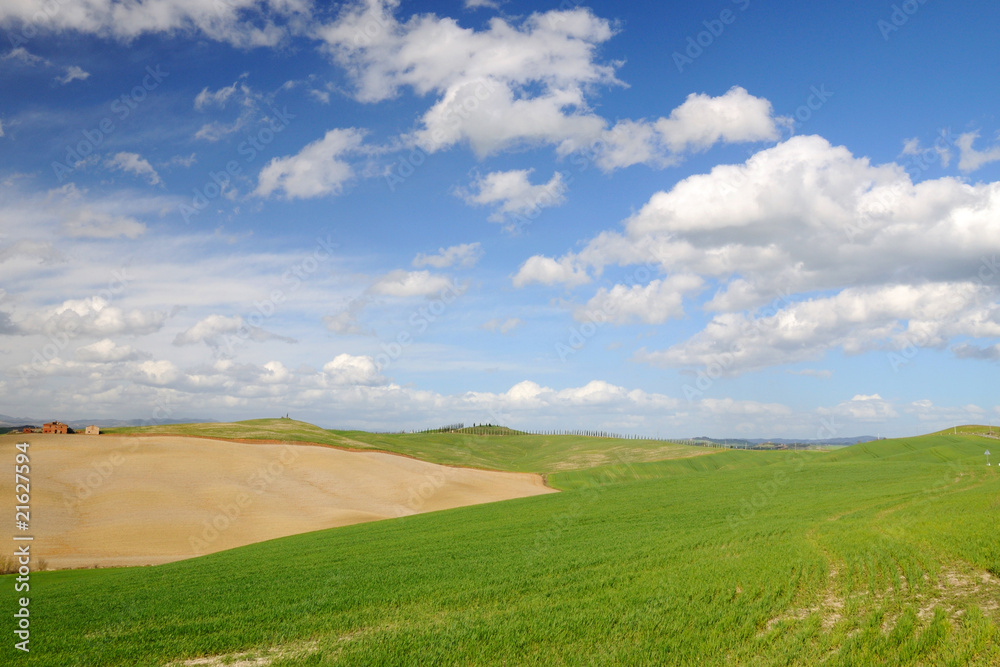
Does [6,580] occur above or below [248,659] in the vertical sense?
below

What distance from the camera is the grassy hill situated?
9938 centimetres

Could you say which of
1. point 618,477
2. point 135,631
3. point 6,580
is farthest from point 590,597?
point 618,477

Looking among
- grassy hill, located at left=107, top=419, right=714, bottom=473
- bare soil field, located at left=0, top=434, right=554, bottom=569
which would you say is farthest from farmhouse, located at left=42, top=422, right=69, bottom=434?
grassy hill, located at left=107, top=419, right=714, bottom=473

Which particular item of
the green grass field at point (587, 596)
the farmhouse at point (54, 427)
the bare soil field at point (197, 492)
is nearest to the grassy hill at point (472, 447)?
the farmhouse at point (54, 427)

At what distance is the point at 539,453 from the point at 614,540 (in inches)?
4299

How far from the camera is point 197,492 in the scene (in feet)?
181

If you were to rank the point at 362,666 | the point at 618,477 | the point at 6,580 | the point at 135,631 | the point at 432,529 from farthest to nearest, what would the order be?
the point at 618,477, the point at 432,529, the point at 6,580, the point at 135,631, the point at 362,666

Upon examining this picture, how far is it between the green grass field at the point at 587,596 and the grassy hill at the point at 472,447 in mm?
70119

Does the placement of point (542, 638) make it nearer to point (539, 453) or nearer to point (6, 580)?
point (6, 580)

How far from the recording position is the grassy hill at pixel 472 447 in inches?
3912

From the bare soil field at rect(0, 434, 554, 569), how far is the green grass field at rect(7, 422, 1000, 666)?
40.2 ft

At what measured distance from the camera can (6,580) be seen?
28016 millimetres

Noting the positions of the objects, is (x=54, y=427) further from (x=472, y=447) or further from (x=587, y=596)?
(x=587, y=596)

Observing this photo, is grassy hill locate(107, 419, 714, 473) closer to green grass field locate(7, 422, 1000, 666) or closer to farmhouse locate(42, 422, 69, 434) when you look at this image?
farmhouse locate(42, 422, 69, 434)
